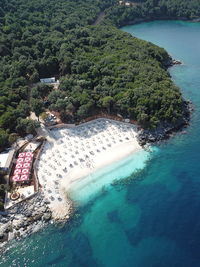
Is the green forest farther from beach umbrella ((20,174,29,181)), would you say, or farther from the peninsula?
beach umbrella ((20,174,29,181))

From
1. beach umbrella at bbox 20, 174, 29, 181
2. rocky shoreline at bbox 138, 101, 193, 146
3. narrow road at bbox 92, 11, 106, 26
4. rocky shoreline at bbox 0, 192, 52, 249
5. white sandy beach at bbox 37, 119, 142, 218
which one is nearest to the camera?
rocky shoreline at bbox 0, 192, 52, 249

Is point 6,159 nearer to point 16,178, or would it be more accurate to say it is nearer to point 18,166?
point 18,166

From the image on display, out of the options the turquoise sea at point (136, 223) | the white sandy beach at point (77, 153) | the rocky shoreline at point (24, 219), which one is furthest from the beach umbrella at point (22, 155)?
the turquoise sea at point (136, 223)

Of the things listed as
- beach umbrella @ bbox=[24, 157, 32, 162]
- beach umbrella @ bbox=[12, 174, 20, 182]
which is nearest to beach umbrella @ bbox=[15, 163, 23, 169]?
beach umbrella @ bbox=[24, 157, 32, 162]

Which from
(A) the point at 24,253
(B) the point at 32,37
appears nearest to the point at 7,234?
(A) the point at 24,253

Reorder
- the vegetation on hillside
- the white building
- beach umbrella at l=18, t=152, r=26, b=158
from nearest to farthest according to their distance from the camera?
the white building
beach umbrella at l=18, t=152, r=26, b=158
the vegetation on hillside

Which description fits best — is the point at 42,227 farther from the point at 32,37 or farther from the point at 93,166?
the point at 32,37
